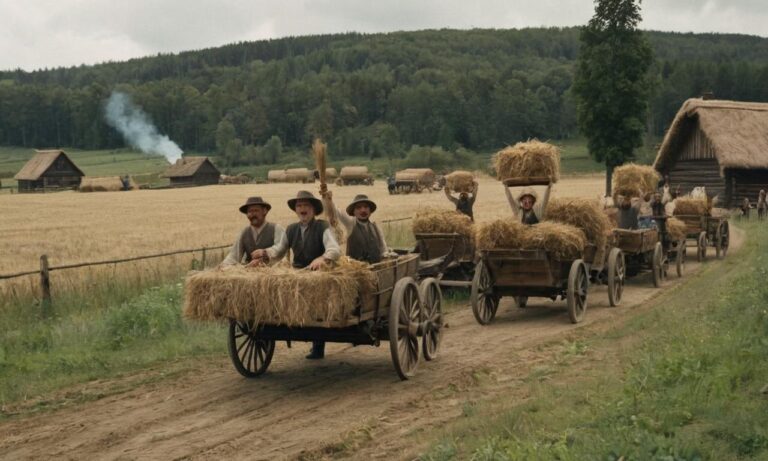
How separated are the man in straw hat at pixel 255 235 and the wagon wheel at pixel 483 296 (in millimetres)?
4203

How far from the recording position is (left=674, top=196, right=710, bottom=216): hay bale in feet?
72.7

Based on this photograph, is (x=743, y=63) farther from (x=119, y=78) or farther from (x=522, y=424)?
(x=119, y=78)

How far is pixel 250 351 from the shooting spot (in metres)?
9.67

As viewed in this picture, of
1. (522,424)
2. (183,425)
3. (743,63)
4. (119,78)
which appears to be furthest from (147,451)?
(119,78)

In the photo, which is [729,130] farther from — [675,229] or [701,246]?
[675,229]

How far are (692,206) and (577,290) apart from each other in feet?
34.8

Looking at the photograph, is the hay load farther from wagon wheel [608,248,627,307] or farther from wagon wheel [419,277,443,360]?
wagon wheel [419,277,443,360]

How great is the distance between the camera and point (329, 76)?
14600 centimetres

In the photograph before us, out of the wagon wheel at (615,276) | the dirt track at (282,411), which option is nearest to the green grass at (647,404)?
the dirt track at (282,411)

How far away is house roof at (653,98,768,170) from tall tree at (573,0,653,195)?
6.17 ft

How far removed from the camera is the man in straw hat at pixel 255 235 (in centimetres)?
949

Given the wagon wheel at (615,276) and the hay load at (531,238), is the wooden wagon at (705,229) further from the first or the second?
the hay load at (531,238)

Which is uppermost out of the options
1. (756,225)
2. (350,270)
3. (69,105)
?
(69,105)

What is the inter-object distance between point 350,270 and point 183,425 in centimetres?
216
